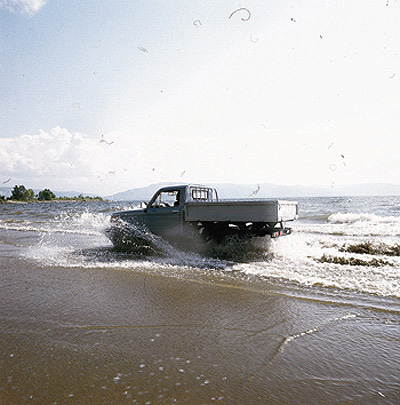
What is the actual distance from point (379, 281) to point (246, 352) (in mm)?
3762

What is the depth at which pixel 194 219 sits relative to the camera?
7.89m

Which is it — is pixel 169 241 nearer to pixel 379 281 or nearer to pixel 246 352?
pixel 379 281

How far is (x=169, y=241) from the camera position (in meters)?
8.33

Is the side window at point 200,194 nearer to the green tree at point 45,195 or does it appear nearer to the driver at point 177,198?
the driver at point 177,198

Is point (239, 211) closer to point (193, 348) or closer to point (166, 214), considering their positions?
point (166, 214)

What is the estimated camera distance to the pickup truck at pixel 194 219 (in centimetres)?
735

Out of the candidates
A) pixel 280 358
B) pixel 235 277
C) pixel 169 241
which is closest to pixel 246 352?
pixel 280 358

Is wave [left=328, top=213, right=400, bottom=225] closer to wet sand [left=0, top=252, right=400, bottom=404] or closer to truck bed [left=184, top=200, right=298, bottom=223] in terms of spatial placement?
truck bed [left=184, top=200, right=298, bottom=223]

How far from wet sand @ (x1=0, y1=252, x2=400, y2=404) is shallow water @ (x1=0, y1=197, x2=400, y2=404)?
0.5 inches

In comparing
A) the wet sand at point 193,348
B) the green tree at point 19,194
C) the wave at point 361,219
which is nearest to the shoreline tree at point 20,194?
the green tree at point 19,194

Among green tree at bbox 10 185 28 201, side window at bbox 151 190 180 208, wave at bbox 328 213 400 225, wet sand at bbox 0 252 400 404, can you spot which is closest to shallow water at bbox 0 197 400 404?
wet sand at bbox 0 252 400 404

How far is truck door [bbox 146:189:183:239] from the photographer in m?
8.20

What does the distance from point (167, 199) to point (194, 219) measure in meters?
1.15

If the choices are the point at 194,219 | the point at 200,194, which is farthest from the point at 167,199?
the point at 194,219
